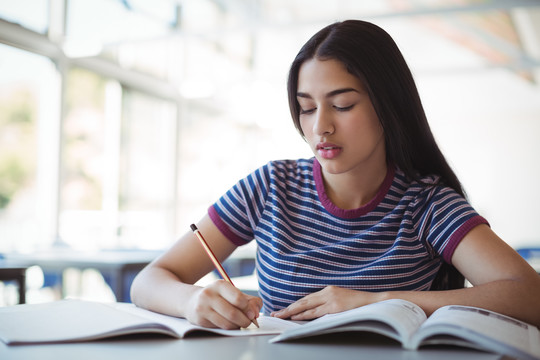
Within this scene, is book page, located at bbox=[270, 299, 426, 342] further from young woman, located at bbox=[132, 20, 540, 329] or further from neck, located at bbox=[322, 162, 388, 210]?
neck, located at bbox=[322, 162, 388, 210]

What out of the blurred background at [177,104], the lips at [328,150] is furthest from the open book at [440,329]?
the blurred background at [177,104]

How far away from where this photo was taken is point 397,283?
→ 1.22 m

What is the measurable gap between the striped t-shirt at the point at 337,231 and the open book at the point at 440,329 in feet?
1.11

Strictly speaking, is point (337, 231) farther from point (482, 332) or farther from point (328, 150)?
point (482, 332)

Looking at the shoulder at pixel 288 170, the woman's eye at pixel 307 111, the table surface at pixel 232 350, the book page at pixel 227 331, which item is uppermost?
the woman's eye at pixel 307 111

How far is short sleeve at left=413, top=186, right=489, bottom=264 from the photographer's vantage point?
3.80ft

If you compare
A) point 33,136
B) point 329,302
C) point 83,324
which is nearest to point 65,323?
point 83,324

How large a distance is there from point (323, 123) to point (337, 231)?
0.87ft

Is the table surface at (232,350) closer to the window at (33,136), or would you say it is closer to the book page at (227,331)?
the book page at (227,331)

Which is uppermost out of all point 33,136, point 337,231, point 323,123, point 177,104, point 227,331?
point 177,104

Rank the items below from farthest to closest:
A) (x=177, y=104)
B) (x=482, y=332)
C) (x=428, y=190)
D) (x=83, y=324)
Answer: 1. (x=177, y=104)
2. (x=428, y=190)
3. (x=83, y=324)
4. (x=482, y=332)

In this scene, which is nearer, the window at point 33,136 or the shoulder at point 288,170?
the shoulder at point 288,170

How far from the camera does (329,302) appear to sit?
1.00 metres

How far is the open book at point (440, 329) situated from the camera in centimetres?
72
